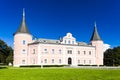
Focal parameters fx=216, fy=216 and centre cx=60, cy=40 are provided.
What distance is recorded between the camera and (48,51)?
2298 inches

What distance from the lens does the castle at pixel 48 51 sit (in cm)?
5731

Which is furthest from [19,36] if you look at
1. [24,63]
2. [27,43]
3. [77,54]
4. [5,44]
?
[5,44]

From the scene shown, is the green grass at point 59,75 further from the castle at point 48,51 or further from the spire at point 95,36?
the spire at point 95,36

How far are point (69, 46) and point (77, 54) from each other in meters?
3.67

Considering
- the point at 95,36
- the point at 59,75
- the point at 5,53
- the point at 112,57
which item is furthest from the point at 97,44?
the point at 59,75

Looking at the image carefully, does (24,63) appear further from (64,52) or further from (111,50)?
(111,50)

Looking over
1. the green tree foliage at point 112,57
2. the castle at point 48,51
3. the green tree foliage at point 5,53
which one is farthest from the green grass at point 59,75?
the green tree foliage at point 5,53

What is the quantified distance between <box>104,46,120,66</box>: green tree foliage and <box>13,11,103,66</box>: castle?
1171 cm

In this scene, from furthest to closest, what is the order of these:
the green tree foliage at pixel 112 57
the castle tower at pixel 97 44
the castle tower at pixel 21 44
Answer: the green tree foliage at pixel 112 57 < the castle tower at pixel 97 44 < the castle tower at pixel 21 44

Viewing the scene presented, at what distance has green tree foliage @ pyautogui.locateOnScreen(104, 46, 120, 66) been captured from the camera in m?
73.8

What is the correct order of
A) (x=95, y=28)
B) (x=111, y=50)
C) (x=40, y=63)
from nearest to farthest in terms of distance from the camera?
(x=40, y=63) < (x=95, y=28) < (x=111, y=50)

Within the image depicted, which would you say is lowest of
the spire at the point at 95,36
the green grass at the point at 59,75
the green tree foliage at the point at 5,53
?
the green grass at the point at 59,75

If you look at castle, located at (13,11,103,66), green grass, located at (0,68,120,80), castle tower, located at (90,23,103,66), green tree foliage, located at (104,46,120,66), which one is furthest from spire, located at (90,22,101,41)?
green grass, located at (0,68,120,80)

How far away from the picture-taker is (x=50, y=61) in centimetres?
5850
